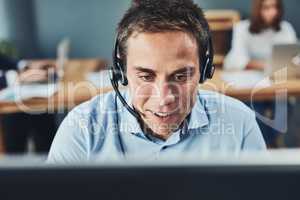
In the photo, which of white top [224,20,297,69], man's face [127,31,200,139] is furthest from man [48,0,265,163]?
white top [224,20,297,69]

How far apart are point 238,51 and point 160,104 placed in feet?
0.82

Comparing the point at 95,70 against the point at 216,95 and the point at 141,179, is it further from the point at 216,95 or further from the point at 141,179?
the point at 141,179

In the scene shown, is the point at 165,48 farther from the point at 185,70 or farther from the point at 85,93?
the point at 85,93

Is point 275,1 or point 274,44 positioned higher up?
point 275,1

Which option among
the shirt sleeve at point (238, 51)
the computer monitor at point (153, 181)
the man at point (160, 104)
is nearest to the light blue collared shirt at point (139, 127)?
the man at point (160, 104)

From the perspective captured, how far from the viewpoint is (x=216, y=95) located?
1081 mm

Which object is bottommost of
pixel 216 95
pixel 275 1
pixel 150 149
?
pixel 150 149

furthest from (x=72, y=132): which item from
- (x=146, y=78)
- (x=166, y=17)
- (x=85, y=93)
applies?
(x=166, y=17)

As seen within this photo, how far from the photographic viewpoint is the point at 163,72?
1.05m

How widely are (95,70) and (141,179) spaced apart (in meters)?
0.53

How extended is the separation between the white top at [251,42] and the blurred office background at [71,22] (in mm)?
25

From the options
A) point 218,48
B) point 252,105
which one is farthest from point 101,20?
point 252,105

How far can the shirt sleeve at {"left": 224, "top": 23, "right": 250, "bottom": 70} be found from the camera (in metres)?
1.12

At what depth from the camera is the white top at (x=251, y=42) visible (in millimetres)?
1103
